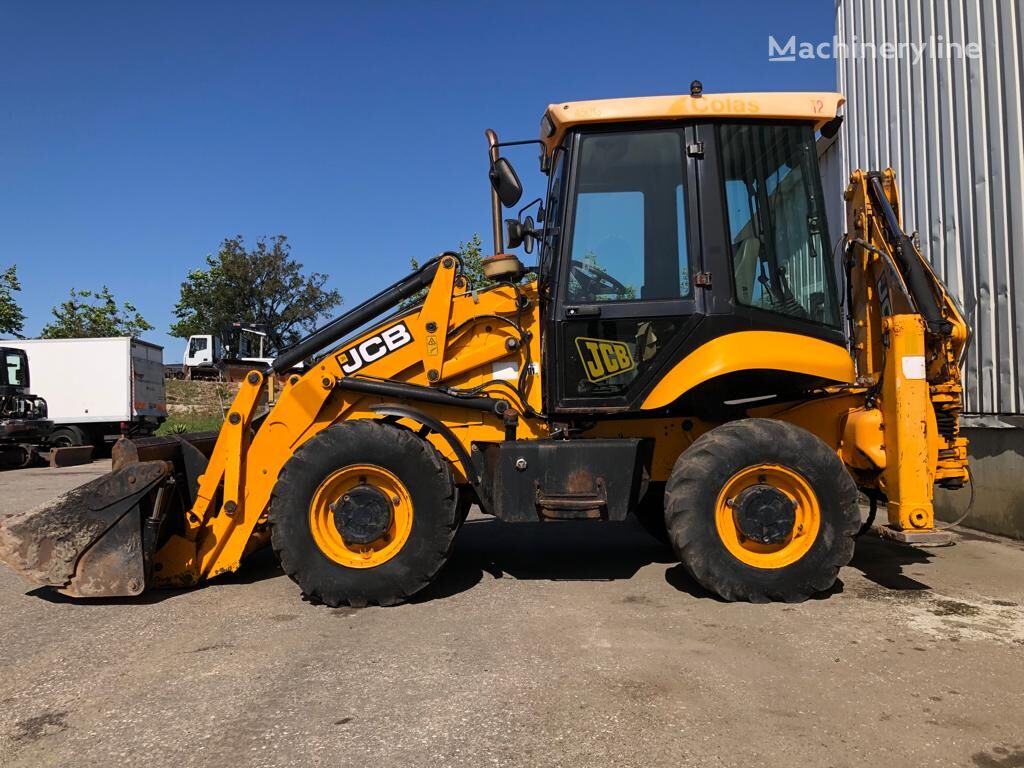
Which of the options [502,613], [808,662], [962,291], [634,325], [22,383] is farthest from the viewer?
[22,383]

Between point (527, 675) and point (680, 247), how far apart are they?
9.29ft

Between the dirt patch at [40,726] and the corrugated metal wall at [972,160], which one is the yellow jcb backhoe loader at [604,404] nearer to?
the dirt patch at [40,726]

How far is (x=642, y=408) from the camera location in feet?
15.4

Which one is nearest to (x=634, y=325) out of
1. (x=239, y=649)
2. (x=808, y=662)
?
(x=808, y=662)

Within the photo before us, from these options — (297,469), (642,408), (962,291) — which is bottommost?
(297,469)

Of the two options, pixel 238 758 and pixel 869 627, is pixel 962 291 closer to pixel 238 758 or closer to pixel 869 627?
pixel 869 627

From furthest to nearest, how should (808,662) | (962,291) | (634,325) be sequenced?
(962,291) < (634,325) < (808,662)

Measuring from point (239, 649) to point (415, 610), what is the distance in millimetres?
1074

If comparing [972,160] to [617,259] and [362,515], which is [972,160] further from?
[362,515]

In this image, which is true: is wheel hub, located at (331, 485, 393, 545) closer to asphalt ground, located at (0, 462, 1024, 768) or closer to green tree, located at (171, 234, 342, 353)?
asphalt ground, located at (0, 462, 1024, 768)

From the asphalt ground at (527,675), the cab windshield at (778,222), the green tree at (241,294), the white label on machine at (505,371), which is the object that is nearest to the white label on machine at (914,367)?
the cab windshield at (778,222)

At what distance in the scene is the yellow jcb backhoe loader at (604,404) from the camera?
4.45m

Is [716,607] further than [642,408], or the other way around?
[642,408]

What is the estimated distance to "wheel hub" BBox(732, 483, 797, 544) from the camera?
4.42 meters
